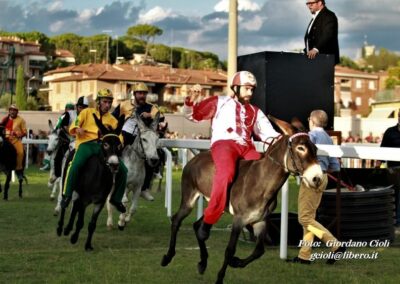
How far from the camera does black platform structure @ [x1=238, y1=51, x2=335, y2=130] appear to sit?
9766mm

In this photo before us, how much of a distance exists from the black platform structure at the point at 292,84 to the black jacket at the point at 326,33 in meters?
0.49

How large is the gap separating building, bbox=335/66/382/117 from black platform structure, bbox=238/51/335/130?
139 meters

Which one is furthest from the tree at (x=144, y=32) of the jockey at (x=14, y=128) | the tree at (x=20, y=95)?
the jockey at (x=14, y=128)

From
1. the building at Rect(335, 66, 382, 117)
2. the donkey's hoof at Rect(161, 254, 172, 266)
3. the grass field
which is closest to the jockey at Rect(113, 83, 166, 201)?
the grass field

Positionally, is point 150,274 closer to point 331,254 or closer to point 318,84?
point 331,254

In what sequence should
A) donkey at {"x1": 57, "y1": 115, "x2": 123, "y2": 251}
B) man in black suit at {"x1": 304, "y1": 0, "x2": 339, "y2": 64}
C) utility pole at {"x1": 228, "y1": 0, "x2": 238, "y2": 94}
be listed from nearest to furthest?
man in black suit at {"x1": 304, "y1": 0, "x2": 339, "y2": 64}
donkey at {"x1": 57, "y1": 115, "x2": 123, "y2": 251}
utility pole at {"x1": 228, "y1": 0, "x2": 238, "y2": 94}

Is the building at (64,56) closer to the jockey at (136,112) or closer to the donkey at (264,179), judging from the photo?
the jockey at (136,112)

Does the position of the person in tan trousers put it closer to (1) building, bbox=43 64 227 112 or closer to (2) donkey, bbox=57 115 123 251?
(2) donkey, bbox=57 115 123 251

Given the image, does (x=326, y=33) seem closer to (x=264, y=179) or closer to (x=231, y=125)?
(x=231, y=125)

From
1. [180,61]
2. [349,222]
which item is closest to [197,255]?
[349,222]

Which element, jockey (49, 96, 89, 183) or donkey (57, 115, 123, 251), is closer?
donkey (57, 115, 123, 251)

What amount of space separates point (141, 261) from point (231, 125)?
2087mm

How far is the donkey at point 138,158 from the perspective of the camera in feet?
41.6

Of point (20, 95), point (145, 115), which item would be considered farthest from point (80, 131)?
point (20, 95)
